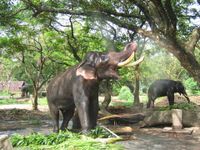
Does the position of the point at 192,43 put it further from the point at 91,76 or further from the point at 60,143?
the point at 60,143

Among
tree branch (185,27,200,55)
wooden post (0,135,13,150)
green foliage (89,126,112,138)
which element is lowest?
green foliage (89,126,112,138)

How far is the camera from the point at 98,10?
12.4 metres

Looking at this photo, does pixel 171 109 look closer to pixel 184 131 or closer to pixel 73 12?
pixel 184 131

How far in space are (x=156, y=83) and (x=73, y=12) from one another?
27.2 ft

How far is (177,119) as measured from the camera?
1320 cm

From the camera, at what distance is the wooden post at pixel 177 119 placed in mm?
13141

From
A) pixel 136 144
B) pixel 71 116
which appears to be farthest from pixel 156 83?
pixel 71 116

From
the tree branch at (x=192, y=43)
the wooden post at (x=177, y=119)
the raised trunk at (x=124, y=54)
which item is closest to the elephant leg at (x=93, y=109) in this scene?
the raised trunk at (x=124, y=54)

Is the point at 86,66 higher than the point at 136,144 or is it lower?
higher

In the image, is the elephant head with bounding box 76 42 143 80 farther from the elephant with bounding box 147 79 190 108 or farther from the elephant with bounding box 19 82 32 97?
the elephant with bounding box 19 82 32 97

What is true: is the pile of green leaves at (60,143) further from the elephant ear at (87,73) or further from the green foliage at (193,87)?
the green foliage at (193,87)

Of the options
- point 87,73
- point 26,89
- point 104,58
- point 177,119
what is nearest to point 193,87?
point 26,89

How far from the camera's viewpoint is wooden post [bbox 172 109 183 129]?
43.1 feet

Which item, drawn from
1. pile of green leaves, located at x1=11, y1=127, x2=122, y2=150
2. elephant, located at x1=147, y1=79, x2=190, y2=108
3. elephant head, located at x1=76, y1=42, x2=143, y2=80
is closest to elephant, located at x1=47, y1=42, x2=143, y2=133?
elephant head, located at x1=76, y1=42, x2=143, y2=80
